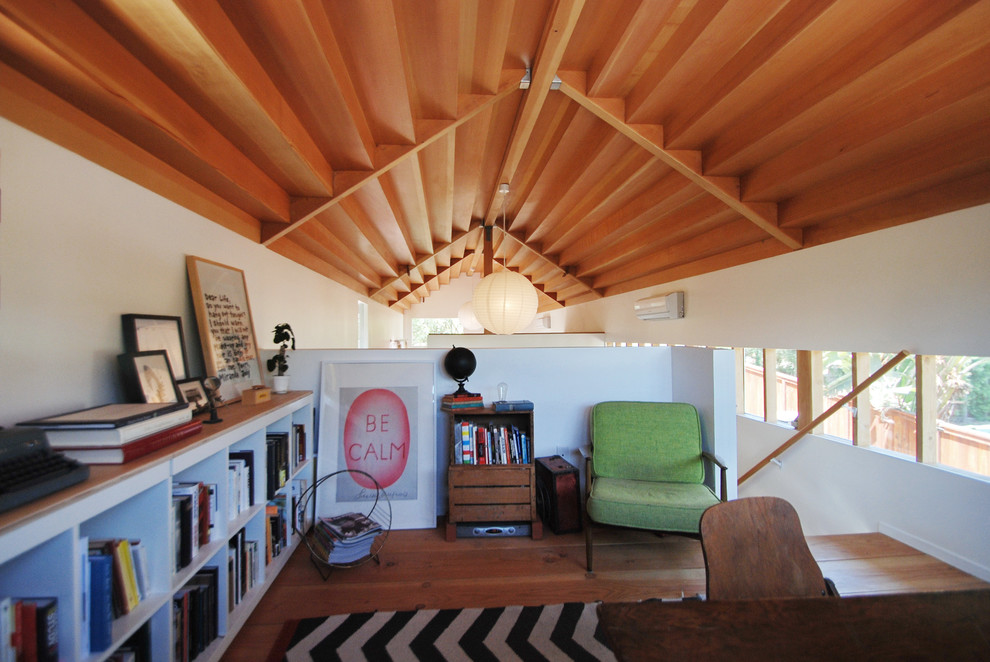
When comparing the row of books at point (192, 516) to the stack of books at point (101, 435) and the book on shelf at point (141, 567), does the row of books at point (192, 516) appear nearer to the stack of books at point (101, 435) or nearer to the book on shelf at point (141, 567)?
the book on shelf at point (141, 567)

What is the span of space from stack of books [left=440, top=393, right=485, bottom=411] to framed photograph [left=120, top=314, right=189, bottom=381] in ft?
5.34

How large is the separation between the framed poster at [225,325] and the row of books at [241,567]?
2.77 ft

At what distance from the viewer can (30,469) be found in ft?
3.57

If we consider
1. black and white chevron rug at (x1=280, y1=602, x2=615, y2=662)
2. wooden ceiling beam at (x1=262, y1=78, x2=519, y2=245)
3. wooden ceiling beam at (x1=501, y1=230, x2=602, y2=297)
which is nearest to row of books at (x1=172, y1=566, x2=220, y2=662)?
black and white chevron rug at (x1=280, y1=602, x2=615, y2=662)

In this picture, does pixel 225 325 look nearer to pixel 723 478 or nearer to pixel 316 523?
pixel 316 523

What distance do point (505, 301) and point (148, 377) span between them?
327cm

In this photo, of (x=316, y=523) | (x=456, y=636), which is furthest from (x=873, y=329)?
(x=316, y=523)

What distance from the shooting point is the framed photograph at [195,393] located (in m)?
2.04

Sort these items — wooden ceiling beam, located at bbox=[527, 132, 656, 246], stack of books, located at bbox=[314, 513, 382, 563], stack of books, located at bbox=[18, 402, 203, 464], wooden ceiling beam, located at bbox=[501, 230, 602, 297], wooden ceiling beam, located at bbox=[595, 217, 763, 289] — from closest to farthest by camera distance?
stack of books, located at bbox=[18, 402, 203, 464]
stack of books, located at bbox=[314, 513, 382, 563]
wooden ceiling beam, located at bbox=[527, 132, 656, 246]
wooden ceiling beam, located at bbox=[595, 217, 763, 289]
wooden ceiling beam, located at bbox=[501, 230, 602, 297]

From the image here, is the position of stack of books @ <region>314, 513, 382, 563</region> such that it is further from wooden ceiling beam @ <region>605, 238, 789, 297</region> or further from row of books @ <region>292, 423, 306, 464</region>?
wooden ceiling beam @ <region>605, 238, 789, 297</region>

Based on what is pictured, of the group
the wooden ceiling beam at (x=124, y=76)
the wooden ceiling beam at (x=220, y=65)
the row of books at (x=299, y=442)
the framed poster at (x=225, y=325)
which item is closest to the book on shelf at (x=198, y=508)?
the framed poster at (x=225, y=325)

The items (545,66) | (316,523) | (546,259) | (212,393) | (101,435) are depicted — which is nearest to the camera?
(101,435)

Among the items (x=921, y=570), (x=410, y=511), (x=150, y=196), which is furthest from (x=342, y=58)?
(x=921, y=570)

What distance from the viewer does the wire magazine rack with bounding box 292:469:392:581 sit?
2.63 m
